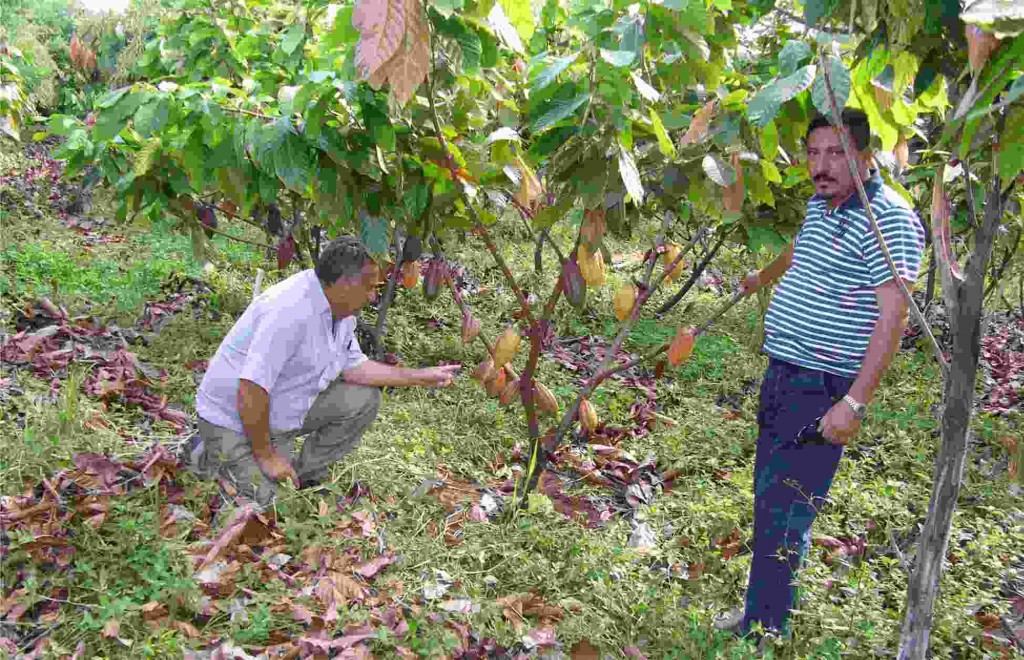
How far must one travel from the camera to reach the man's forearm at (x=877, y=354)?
1.98 metres

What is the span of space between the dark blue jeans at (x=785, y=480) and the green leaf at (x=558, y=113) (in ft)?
2.82

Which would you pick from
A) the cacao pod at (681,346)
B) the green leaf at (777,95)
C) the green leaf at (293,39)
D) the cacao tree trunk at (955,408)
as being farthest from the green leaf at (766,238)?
the green leaf at (293,39)

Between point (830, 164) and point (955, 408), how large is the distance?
2.38ft

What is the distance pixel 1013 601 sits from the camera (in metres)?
2.59

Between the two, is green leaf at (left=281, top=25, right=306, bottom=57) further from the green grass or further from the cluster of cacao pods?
the cluster of cacao pods

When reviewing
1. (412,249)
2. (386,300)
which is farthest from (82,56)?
(412,249)

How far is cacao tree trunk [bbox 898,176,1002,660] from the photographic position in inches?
63.7

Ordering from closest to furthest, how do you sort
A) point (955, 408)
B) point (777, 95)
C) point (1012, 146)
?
1. point (1012, 146)
2. point (777, 95)
3. point (955, 408)

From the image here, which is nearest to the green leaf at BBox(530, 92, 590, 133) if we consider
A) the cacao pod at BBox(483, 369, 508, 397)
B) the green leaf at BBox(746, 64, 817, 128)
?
the green leaf at BBox(746, 64, 817, 128)

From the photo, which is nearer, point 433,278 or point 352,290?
point 352,290

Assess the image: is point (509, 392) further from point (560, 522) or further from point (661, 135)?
point (661, 135)

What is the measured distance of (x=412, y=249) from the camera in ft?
10.1

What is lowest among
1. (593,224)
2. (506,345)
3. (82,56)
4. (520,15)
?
(506,345)

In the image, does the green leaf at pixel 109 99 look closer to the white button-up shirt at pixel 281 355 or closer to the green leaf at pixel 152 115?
the green leaf at pixel 152 115
